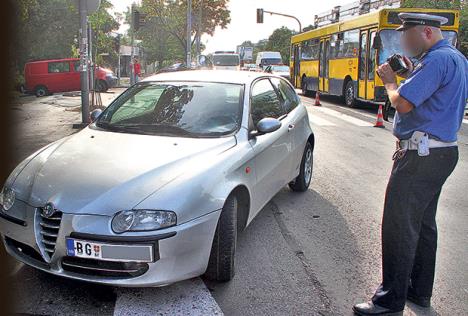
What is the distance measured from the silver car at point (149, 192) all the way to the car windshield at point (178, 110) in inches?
0.6

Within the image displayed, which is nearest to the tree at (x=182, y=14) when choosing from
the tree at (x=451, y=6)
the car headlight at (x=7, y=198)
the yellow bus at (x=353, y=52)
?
the tree at (x=451, y=6)

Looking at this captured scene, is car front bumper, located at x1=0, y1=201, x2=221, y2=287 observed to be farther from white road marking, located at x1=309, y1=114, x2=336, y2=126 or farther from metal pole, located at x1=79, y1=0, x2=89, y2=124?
white road marking, located at x1=309, y1=114, x2=336, y2=126

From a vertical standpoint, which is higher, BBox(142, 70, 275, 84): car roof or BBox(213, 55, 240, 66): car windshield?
BBox(213, 55, 240, 66): car windshield

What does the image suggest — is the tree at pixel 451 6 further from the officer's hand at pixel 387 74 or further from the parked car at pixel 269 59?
the officer's hand at pixel 387 74

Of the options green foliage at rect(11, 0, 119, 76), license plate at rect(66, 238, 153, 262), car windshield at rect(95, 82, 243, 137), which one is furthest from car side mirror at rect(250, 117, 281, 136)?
green foliage at rect(11, 0, 119, 76)

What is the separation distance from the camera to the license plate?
2.97 m

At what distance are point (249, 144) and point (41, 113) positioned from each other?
1214cm

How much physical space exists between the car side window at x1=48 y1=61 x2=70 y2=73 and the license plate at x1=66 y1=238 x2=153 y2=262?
22043 millimetres

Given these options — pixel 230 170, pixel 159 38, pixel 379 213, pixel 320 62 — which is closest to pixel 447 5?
pixel 320 62

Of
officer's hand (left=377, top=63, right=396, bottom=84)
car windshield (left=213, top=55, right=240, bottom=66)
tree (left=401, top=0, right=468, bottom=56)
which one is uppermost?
tree (left=401, top=0, right=468, bottom=56)

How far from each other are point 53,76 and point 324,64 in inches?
503

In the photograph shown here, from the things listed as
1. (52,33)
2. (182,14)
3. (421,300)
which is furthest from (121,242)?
(182,14)

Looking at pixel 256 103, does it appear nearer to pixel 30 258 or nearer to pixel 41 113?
pixel 30 258

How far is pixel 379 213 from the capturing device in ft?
17.7
